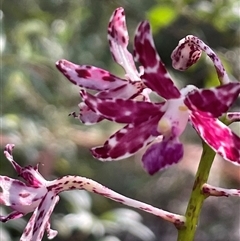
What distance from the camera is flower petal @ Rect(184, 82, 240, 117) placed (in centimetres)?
58

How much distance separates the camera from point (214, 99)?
59 centimetres

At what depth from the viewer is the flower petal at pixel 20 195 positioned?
28.2 inches

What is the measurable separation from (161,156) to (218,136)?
6 cm

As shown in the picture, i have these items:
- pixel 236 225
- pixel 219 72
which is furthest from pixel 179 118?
pixel 236 225

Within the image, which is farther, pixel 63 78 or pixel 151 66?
pixel 63 78

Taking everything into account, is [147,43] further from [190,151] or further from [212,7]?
[190,151]

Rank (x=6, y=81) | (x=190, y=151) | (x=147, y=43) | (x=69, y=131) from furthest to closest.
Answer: (x=190, y=151)
(x=69, y=131)
(x=6, y=81)
(x=147, y=43)

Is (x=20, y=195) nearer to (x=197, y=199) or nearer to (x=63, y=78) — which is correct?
(x=197, y=199)

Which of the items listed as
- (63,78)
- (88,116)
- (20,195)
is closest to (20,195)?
(20,195)

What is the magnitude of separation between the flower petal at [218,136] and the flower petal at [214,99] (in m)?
0.01

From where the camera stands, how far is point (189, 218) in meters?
0.66

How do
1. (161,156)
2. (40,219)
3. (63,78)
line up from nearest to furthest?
(161,156) → (40,219) → (63,78)

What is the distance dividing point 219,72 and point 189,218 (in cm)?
15

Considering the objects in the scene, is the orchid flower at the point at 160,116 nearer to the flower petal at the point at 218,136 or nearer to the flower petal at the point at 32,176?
the flower petal at the point at 218,136
